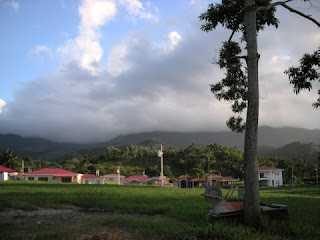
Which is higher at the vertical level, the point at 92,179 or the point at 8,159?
the point at 8,159

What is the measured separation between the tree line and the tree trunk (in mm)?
75818

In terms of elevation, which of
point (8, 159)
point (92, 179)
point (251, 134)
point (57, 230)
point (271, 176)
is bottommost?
point (92, 179)

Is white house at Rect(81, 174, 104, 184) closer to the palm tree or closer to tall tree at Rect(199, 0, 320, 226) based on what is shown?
the palm tree

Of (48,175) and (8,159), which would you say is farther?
(8,159)

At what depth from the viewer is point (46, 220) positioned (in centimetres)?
1136

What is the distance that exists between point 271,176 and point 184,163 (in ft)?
102

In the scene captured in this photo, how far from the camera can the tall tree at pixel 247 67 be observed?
31.5 ft

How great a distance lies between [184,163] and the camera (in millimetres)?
102125

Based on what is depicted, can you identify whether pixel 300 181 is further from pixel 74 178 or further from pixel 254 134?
pixel 254 134

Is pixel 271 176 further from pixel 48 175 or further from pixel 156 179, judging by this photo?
pixel 48 175

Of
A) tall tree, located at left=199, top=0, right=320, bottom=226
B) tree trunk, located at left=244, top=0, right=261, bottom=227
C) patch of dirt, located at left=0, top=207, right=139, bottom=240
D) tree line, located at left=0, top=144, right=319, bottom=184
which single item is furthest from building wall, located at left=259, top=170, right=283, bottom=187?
patch of dirt, located at left=0, top=207, right=139, bottom=240

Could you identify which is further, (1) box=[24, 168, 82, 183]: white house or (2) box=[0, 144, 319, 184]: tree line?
(2) box=[0, 144, 319, 184]: tree line

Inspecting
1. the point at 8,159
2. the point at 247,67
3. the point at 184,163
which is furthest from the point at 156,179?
the point at 247,67

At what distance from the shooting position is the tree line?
85.4 meters
